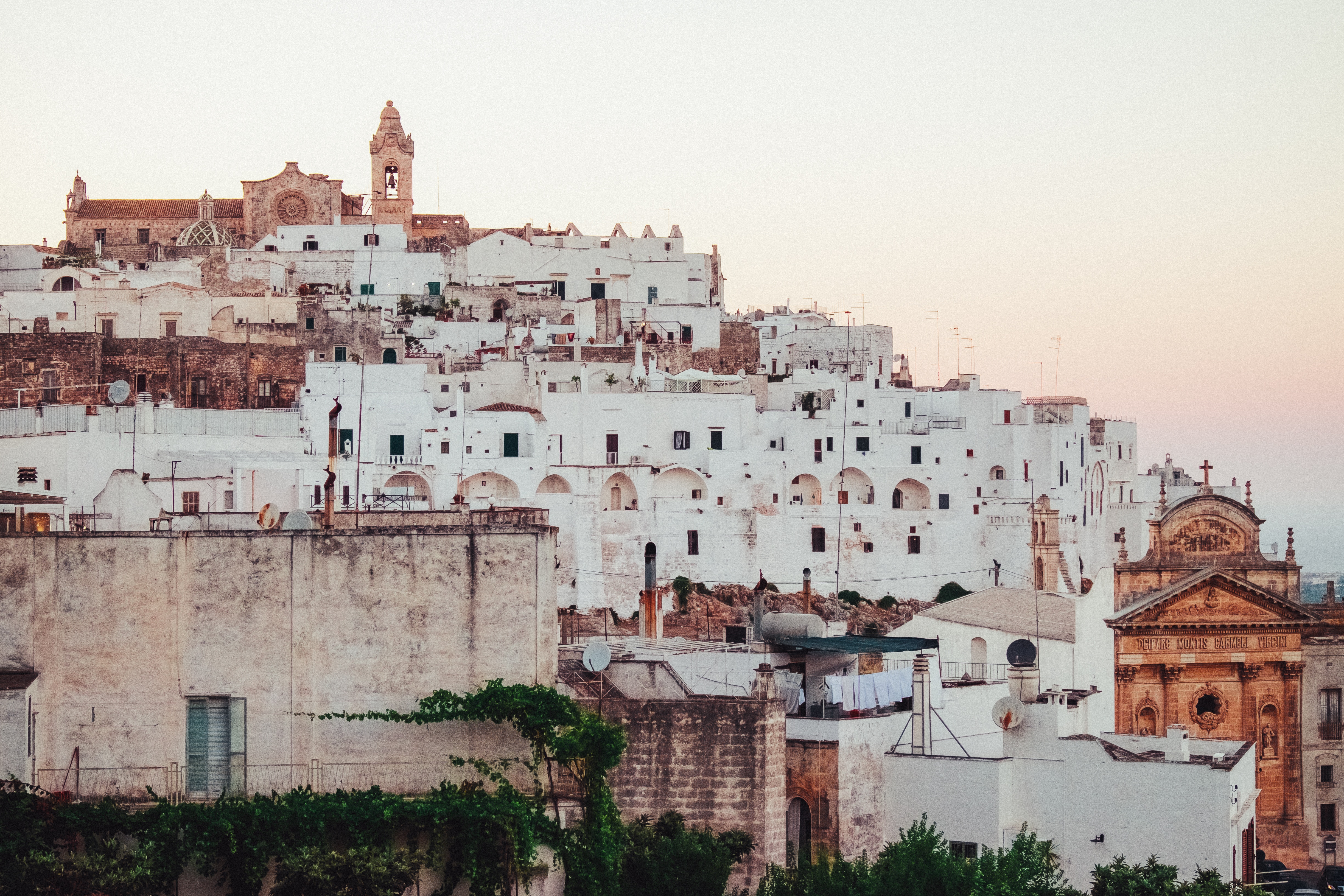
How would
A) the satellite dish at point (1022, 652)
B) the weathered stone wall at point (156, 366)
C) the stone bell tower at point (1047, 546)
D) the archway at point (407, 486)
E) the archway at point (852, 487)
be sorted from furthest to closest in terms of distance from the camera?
1. the archway at point (852, 487)
2. the weathered stone wall at point (156, 366)
3. the archway at point (407, 486)
4. the stone bell tower at point (1047, 546)
5. the satellite dish at point (1022, 652)

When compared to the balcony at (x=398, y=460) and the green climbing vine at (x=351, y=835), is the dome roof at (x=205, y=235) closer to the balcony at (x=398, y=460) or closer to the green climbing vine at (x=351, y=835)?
the balcony at (x=398, y=460)

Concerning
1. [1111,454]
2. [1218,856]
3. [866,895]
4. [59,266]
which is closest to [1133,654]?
[1218,856]

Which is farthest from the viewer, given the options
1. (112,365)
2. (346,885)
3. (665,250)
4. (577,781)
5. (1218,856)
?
(665,250)

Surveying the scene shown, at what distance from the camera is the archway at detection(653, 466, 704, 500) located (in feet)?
199

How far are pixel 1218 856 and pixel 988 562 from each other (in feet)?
114

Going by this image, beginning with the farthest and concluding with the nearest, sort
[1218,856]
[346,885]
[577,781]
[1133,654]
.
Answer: [1133,654] → [1218,856] → [577,781] → [346,885]

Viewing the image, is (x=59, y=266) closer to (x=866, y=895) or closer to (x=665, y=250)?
(x=665, y=250)

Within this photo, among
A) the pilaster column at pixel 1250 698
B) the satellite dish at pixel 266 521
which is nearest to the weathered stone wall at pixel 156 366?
the pilaster column at pixel 1250 698

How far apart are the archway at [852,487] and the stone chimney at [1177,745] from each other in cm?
3260

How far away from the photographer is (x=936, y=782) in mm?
27078

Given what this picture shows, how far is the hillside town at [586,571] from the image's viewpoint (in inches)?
839

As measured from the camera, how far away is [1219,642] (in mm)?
40875

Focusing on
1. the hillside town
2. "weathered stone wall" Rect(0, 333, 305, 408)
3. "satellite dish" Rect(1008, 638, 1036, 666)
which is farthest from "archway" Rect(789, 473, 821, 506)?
"satellite dish" Rect(1008, 638, 1036, 666)

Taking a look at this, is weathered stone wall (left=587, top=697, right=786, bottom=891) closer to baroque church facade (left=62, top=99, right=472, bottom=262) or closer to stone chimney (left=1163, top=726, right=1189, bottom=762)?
stone chimney (left=1163, top=726, right=1189, bottom=762)
